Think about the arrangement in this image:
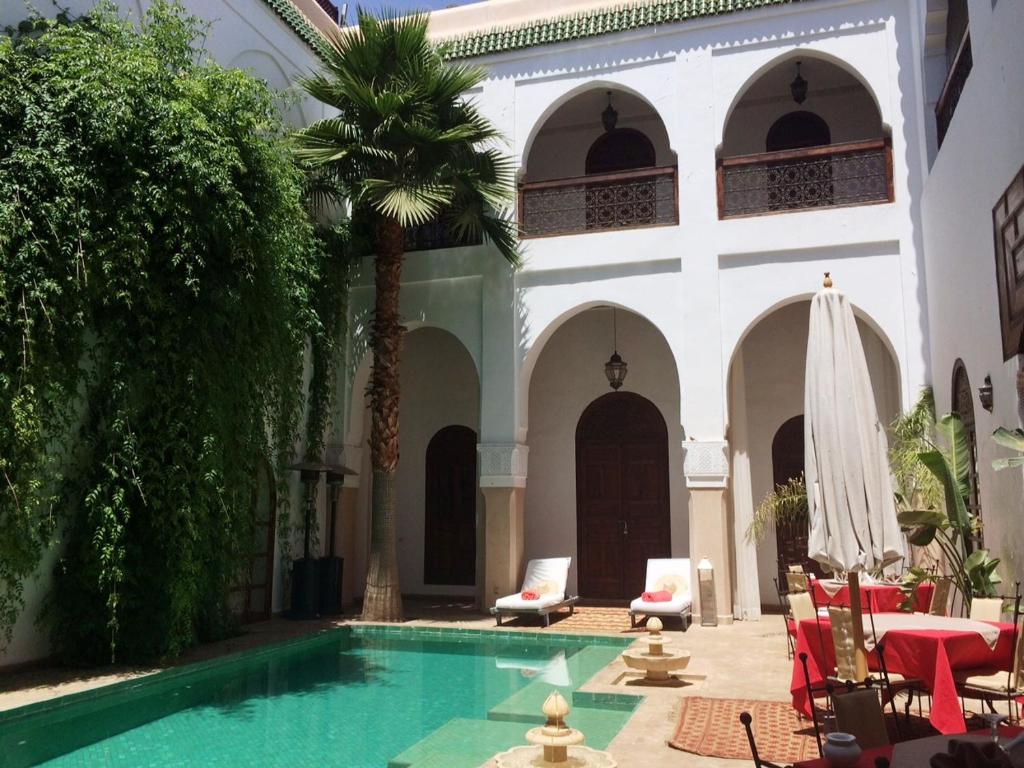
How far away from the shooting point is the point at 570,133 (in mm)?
14641

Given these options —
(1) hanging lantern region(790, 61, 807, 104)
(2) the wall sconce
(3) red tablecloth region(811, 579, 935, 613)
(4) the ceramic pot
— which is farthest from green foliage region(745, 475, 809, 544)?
(4) the ceramic pot

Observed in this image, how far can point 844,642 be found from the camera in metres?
5.46

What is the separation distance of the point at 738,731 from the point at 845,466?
74.4 inches

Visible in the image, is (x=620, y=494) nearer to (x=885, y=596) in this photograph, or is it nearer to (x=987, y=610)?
(x=885, y=596)

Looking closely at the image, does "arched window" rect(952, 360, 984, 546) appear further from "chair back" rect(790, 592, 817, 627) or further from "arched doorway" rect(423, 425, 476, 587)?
"arched doorway" rect(423, 425, 476, 587)

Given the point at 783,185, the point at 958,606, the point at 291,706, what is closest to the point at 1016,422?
the point at 958,606

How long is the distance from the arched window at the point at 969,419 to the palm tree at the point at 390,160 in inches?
233

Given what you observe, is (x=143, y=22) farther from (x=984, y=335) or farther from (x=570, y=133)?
(x=984, y=335)

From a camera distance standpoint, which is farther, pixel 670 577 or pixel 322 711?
pixel 670 577

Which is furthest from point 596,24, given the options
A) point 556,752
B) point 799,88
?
point 556,752

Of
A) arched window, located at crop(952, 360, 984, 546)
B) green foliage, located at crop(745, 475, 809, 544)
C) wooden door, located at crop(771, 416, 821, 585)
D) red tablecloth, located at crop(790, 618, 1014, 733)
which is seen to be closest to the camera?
red tablecloth, located at crop(790, 618, 1014, 733)

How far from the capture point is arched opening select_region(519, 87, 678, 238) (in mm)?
12031

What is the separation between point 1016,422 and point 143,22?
9135 mm

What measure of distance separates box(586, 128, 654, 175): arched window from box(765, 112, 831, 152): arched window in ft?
6.32
